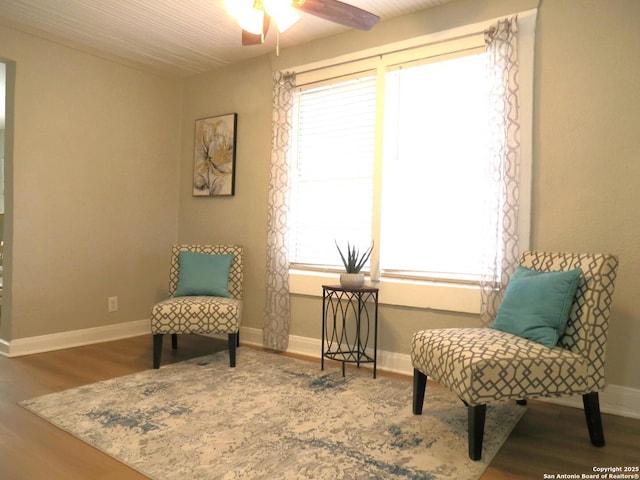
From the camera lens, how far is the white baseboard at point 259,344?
2.46 meters

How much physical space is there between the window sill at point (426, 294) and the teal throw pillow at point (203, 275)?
2.47ft

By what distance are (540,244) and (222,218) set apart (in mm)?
2664

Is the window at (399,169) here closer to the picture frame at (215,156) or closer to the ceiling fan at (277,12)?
the picture frame at (215,156)

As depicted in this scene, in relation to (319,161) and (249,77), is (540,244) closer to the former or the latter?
(319,161)

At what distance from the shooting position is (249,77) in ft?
13.3

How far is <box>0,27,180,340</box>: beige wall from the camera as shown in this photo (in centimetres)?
347

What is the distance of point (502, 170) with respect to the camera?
2.74m

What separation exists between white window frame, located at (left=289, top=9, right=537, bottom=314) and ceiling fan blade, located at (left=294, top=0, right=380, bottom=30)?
2.94 ft

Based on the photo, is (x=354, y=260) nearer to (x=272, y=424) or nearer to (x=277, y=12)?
(x=272, y=424)

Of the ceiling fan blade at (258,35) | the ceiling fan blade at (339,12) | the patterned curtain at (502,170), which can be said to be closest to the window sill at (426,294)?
the patterned curtain at (502,170)

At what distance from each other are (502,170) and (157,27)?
8.70ft

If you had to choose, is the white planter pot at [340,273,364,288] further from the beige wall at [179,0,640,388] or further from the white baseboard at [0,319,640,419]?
the white baseboard at [0,319,640,419]

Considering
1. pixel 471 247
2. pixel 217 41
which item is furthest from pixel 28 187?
pixel 471 247

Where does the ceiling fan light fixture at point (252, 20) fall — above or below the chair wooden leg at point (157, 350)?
above
